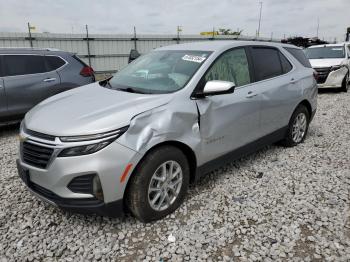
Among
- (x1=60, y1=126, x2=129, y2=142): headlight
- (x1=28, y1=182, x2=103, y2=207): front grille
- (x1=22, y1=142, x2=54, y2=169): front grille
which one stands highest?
(x1=60, y1=126, x2=129, y2=142): headlight

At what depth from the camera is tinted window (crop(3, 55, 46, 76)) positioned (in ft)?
18.8

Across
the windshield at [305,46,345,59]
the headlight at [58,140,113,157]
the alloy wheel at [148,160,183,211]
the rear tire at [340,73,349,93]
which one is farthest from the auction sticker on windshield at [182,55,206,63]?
the windshield at [305,46,345,59]

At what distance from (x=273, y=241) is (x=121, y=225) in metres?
1.37

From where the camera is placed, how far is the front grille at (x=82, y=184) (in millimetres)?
2391

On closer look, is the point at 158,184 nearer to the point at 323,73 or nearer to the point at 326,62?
the point at 323,73

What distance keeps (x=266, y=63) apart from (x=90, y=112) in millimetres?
2593

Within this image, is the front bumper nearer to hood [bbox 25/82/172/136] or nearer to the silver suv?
the silver suv

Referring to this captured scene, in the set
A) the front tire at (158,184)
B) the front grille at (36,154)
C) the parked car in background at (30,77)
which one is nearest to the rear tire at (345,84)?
the parked car in background at (30,77)

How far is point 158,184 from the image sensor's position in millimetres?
2787

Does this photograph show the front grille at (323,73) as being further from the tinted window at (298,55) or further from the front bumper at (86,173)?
the front bumper at (86,173)

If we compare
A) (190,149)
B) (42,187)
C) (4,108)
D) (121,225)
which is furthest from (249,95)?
(4,108)

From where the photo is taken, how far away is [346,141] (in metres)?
5.26

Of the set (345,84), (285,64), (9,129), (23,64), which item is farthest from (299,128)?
(345,84)

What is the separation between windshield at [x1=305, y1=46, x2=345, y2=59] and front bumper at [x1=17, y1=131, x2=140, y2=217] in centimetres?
1073
